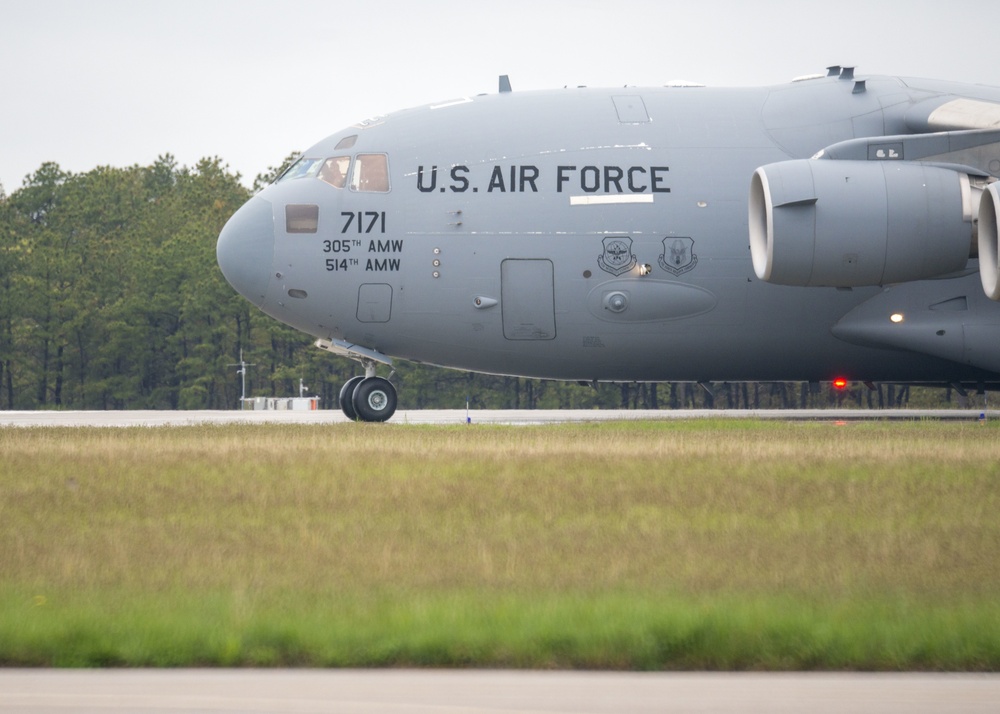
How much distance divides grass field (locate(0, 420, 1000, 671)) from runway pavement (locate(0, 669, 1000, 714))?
0.64 ft

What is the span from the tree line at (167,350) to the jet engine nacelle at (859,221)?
63570 millimetres

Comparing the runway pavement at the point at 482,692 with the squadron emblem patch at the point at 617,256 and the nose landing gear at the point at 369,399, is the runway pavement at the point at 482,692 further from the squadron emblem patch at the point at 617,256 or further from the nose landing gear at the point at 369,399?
the nose landing gear at the point at 369,399

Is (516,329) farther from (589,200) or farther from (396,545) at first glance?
(396,545)

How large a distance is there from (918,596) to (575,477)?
496cm

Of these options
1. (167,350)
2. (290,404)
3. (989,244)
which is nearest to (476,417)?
(989,244)

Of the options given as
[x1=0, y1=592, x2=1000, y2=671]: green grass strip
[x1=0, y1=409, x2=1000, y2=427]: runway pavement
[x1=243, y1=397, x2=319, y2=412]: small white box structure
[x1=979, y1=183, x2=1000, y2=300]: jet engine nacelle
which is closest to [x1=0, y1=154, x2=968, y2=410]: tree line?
[x1=243, y1=397, x2=319, y2=412]: small white box structure

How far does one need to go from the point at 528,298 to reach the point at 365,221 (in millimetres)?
2884

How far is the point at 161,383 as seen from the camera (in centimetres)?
9069

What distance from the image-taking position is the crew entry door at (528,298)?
2080cm

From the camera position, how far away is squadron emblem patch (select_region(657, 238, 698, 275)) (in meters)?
20.7

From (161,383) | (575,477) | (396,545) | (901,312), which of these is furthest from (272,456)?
(161,383)

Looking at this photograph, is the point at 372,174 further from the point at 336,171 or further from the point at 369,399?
the point at 369,399

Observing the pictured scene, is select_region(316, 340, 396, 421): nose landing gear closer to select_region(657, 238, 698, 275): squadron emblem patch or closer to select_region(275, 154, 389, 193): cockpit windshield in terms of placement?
select_region(275, 154, 389, 193): cockpit windshield

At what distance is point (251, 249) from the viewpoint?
2106 cm
